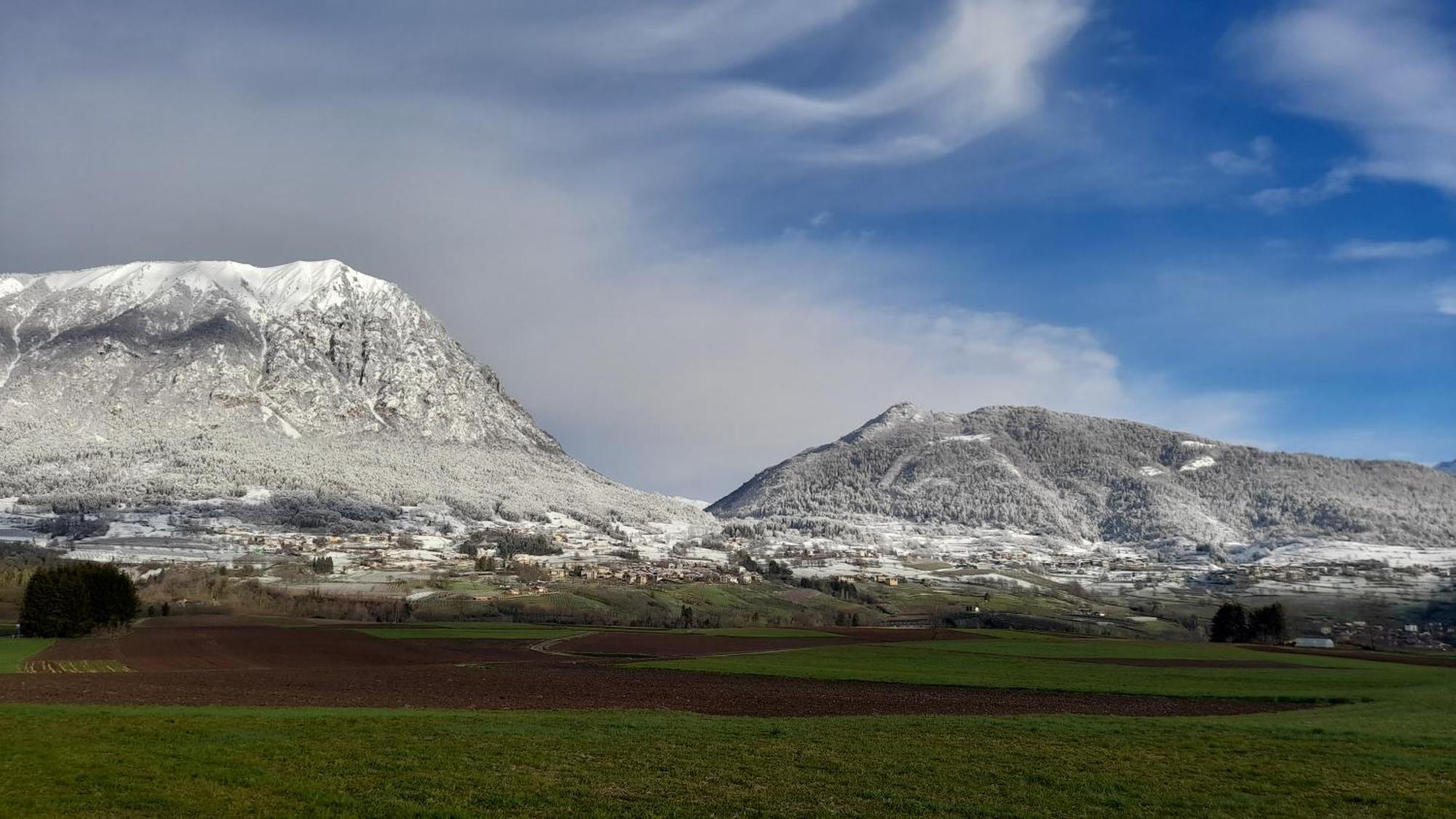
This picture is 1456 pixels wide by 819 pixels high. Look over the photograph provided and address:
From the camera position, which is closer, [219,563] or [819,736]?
[819,736]

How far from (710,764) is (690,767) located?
91cm

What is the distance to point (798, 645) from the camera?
345 ft

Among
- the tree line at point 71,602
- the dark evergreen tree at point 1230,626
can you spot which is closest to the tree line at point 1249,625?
the dark evergreen tree at point 1230,626

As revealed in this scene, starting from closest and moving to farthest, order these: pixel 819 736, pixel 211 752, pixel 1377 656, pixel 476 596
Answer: pixel 211 752 < pixel 819 736 < pixel 1377 656 < pixel 476 596

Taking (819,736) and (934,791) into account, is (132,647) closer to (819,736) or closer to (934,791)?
(819,736)

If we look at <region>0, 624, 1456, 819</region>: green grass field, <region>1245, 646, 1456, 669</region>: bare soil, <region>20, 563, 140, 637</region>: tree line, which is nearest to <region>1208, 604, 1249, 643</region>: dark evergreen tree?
<region>1245, 646, 1456, 669</region>: bare soil

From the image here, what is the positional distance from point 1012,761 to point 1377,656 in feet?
312

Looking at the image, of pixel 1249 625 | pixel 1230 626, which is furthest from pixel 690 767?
pixel 1230 626

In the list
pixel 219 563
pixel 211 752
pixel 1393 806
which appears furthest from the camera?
pixel 219 563

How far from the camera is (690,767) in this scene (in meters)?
28.0

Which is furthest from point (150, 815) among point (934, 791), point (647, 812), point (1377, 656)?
point (1377, 656)

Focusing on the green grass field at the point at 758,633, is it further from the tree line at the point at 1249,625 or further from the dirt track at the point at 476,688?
the tree line at the point at 1249,625

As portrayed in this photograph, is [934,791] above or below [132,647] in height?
above

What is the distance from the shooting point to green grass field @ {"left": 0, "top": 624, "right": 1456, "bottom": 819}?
2261 cm
